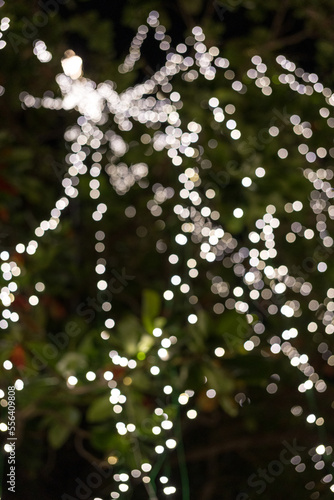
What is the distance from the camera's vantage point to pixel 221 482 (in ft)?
6.90

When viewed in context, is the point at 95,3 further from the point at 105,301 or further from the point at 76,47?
the point at 105,301

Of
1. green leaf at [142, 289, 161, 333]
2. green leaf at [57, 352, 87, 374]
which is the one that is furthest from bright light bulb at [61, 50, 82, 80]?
green leaf at [57, 352, 87, 374]

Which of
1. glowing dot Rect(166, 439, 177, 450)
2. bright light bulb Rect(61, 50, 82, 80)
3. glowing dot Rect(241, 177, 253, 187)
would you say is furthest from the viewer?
bright light bulb Rect(61, 50, 82, 80)

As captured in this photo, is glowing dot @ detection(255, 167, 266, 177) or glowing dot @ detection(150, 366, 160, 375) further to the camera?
glowing dot @ detection(255, 167, 266, 177)

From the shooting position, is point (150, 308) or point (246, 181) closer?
point (150, 308)

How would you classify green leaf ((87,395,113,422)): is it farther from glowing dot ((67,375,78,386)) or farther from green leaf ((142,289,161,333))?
green leaf ((142,289,161,333))

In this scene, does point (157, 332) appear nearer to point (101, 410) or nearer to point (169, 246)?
point (101, 410)

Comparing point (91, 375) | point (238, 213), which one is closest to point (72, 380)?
point (91, 375)

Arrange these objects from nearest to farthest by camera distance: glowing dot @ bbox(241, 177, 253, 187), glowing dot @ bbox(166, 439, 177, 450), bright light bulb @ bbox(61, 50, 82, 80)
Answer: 1. glowing dot @ bbox(166, 439, 177, 450)
2. glowing dot @ bbox(241, 177, 253, 187)
3. bright light bulb @ bbox(61, 50, 82, 80)

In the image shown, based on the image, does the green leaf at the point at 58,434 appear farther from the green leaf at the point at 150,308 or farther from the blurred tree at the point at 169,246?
the green leaf at the point at 150,308

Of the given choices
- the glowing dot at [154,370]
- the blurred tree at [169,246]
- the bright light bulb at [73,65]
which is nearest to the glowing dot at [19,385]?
the blurred tree at [169,246]

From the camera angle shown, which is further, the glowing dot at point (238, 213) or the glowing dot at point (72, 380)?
the glowing dot at point (238, 213)

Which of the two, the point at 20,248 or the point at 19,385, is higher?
the point at 20,248

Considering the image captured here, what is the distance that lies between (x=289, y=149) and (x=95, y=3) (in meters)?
0.85
